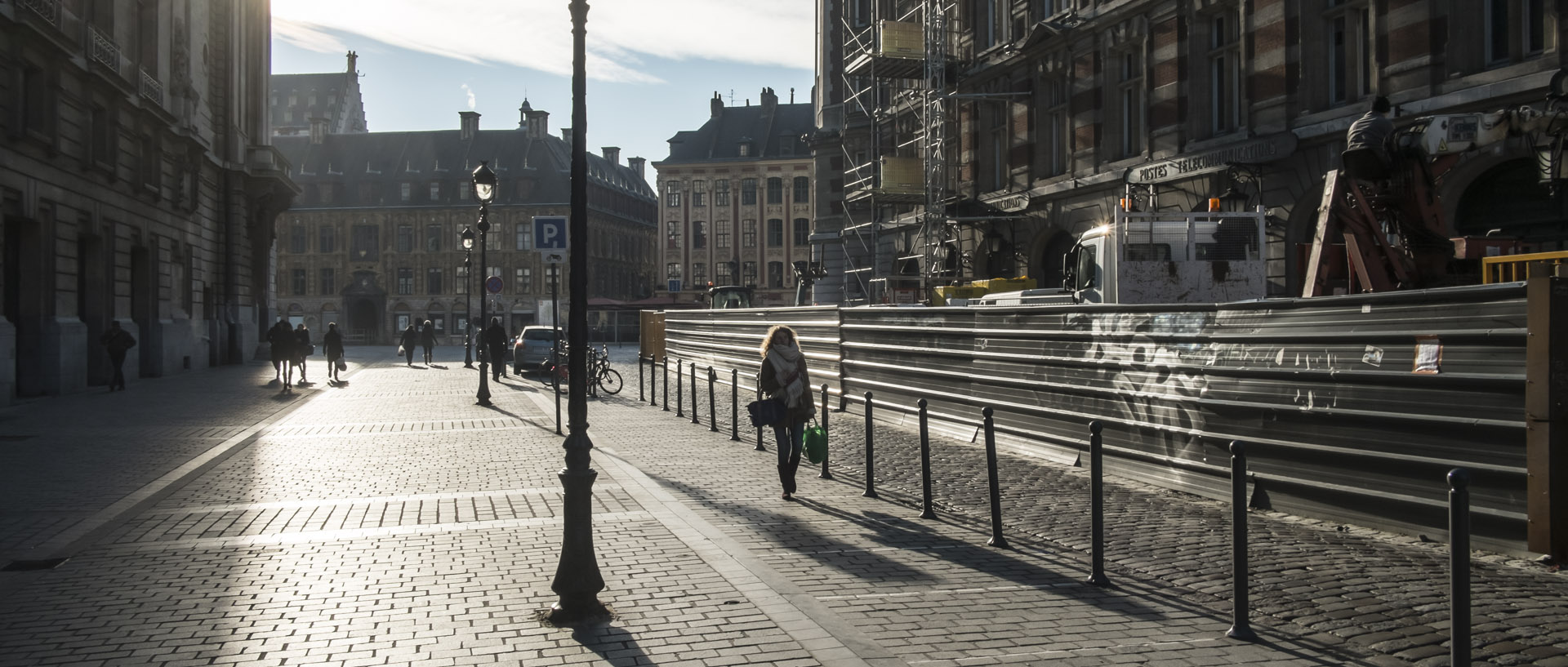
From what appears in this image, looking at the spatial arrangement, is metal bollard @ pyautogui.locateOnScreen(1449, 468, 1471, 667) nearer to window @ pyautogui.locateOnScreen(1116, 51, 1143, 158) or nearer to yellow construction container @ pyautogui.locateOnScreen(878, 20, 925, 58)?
window @ pyautogui.locateOnScreen(1116, 51, 1143, 158)

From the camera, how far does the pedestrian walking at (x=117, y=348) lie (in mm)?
26172

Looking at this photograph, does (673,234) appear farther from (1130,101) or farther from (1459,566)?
(1459,566)

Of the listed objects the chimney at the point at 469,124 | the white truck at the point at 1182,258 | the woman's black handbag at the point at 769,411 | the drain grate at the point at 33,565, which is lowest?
the drain grate at the point at 33,565

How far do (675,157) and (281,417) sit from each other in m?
75.2

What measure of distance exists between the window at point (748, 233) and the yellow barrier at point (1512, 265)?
8056 centimetres

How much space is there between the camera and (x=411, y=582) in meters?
6.94

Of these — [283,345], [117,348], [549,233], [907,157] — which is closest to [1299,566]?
[549,233]

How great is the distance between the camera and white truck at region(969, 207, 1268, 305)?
15.8m

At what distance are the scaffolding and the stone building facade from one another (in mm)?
18649

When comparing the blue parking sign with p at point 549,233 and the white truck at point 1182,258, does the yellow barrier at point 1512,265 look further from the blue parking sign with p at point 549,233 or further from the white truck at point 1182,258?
the blue parking sign with p at point 549,233

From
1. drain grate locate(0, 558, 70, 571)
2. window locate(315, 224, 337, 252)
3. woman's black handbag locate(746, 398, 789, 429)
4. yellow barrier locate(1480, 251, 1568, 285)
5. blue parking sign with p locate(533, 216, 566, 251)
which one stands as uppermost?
window locate(315, 224, 337, 252)

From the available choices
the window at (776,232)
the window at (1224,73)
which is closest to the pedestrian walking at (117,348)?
the window at (1224,73)

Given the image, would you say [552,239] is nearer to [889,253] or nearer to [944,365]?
[944,365]

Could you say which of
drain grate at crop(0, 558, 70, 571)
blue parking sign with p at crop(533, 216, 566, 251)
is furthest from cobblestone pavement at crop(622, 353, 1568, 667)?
blue parking sign with p at crop(533, 216, 566, 251)
